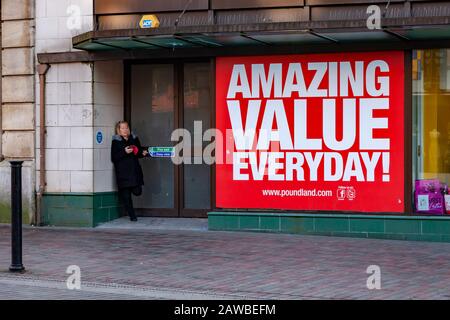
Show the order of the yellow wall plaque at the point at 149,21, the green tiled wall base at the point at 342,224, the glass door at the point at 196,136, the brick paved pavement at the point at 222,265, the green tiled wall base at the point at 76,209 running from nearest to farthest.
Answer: the brick paved pavement at the point at 222,265 < the green tiled wall base at the point at 342,224 < the yellow wall plaque at the point at 149,21 < the green tiled wall base at the point at 76,209 < the glass door at the point at 196,136

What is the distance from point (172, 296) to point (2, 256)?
3836mm

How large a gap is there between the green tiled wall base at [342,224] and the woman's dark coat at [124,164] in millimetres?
1829

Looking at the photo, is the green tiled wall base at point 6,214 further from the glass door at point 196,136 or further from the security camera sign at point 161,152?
the glass door at point 196,136

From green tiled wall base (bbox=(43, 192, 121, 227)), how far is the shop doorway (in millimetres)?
913

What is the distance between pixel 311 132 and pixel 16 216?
558 centimetres

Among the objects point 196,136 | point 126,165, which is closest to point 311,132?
point 196,136

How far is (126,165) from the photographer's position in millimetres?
16281

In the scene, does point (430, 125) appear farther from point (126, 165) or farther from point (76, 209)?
point (76, 209)

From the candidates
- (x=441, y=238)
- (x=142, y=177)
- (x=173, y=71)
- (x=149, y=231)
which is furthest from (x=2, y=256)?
(x=441, y=238)

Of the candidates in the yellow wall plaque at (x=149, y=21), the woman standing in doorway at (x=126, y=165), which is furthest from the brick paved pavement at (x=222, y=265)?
the yellow wall plaque at (x=149, y=21)

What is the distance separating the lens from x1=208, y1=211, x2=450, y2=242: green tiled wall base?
14.2 metres

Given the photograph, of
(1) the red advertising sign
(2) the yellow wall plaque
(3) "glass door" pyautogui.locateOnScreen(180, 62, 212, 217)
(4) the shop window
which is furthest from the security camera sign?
(4) the shop window

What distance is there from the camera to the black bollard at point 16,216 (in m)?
11.0

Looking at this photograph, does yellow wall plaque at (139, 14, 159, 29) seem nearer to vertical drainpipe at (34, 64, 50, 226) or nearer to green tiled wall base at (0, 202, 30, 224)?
vertical drainpipe at (34, 64, 50, 226)
